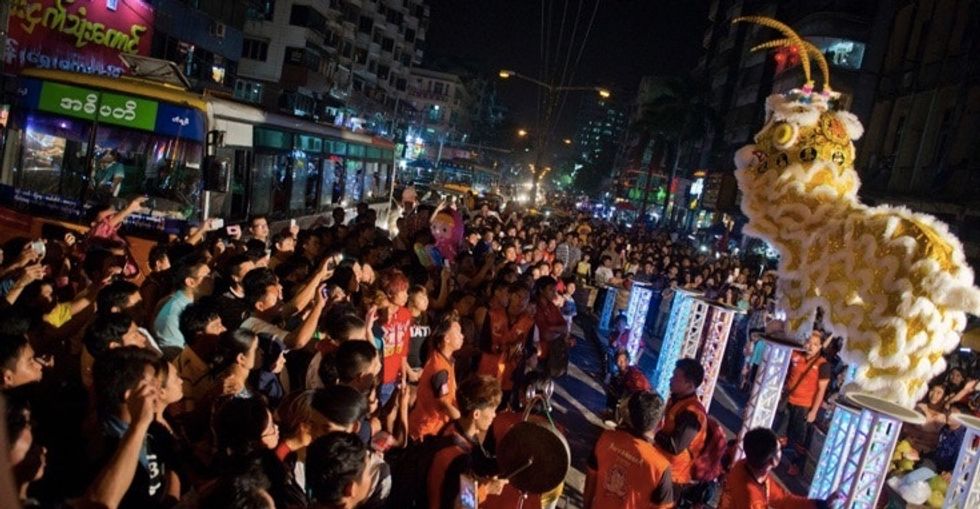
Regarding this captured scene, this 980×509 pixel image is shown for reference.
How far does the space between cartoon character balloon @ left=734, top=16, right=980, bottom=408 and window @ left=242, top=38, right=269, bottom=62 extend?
4137 cm

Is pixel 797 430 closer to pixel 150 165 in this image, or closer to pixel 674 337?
pixel 674 337

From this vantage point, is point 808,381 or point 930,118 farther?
point 930,118

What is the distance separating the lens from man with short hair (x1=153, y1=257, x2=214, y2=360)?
17.0 feet

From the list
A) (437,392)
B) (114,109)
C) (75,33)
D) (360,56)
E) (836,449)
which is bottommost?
(836,449)

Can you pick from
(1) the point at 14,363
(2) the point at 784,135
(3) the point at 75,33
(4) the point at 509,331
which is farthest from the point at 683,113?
(1) the point at 14,363

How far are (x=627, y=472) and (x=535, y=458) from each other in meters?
1.60

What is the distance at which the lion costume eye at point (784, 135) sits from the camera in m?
7.36

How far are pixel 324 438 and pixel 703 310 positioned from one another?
761cm

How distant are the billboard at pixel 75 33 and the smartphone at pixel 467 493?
16462 millimetres

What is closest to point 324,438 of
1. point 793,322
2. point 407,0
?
point 793,322

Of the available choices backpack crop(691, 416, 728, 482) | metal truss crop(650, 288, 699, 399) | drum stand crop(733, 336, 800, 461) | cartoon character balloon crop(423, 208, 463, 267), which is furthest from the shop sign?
drum stand crop(733, 336, 800, 461)

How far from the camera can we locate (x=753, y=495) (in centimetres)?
466

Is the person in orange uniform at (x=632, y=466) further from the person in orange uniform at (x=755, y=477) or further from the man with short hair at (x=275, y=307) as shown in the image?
the man with short hair at (x=275, y=307)

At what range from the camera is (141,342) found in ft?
14.5
